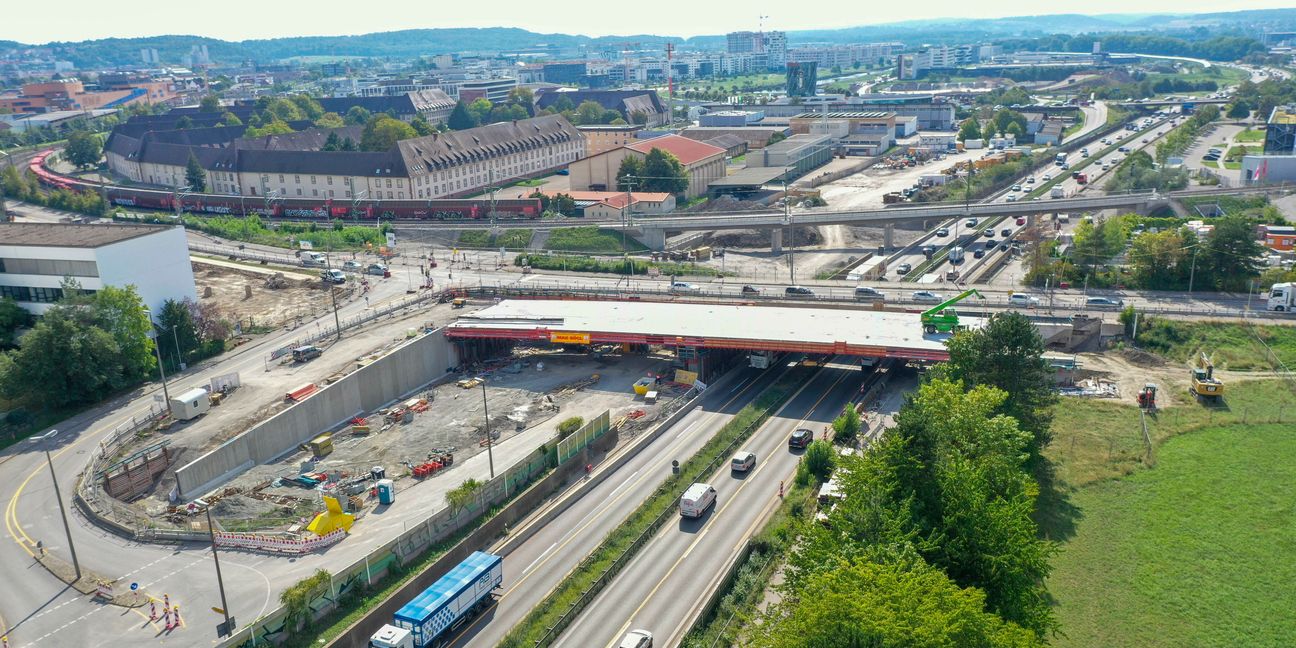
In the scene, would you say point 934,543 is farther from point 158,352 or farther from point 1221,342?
point 158,352

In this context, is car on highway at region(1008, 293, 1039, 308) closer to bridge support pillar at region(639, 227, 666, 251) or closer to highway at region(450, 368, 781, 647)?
highway at region(450, 368, 781, 647)

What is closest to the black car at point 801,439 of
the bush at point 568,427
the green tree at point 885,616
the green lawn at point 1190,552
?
the bush at point 568,427

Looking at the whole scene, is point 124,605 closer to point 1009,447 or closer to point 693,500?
point 693,500

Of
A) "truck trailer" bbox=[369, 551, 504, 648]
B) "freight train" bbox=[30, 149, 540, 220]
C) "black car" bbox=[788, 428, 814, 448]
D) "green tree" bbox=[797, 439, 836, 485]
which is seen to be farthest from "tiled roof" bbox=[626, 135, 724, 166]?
"truck trailer" bbox=[369, 551, 504, 648]

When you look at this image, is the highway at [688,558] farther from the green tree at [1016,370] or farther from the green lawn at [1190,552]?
the green lawn at [1190,552]

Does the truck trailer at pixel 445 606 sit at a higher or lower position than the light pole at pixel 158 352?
lower

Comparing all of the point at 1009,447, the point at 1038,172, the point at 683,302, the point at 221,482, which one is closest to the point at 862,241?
the point at 683,302
